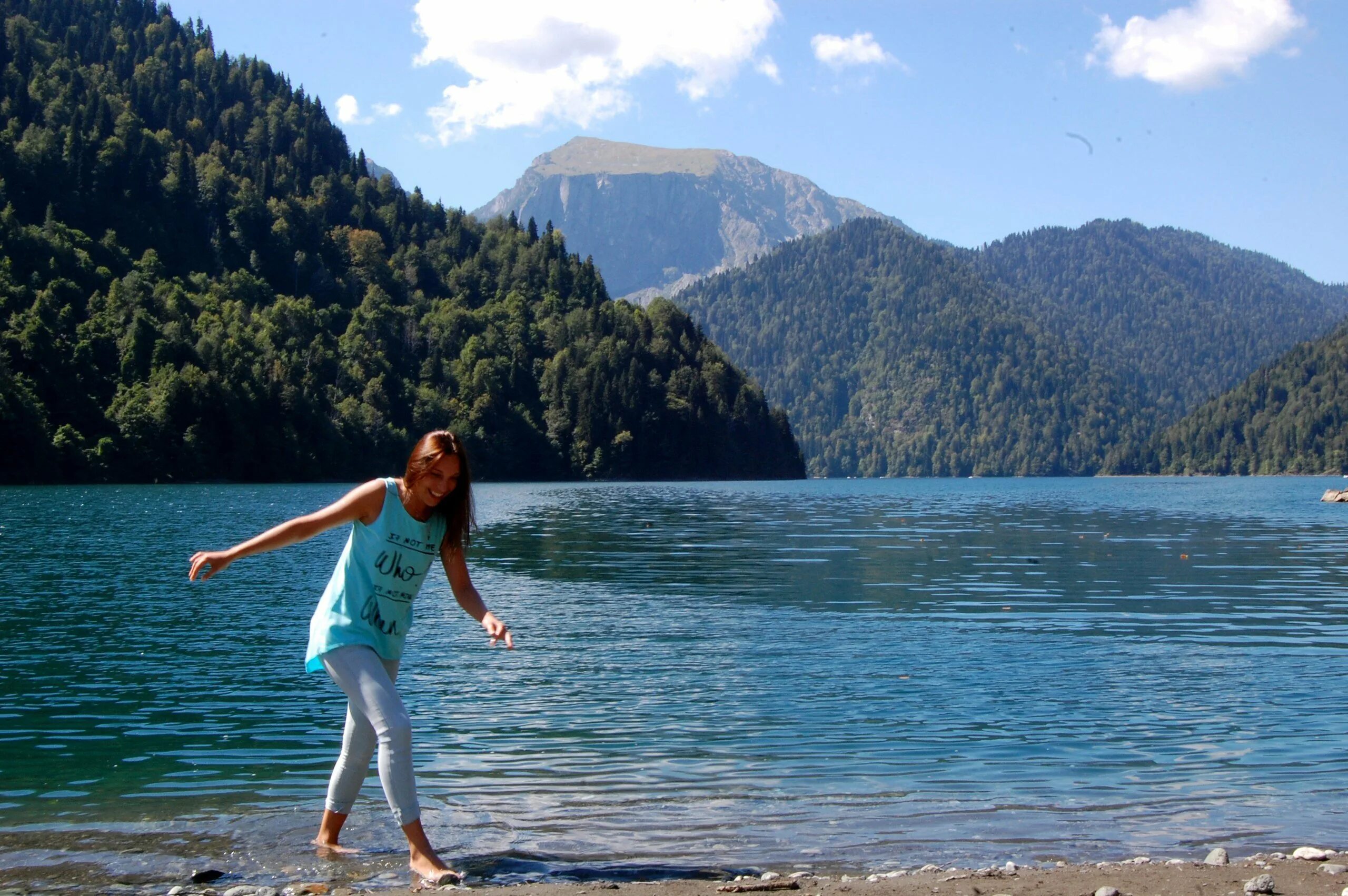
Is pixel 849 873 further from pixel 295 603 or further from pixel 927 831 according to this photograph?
pixel 295 603

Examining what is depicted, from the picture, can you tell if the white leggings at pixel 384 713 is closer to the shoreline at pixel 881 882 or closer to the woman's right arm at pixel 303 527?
the shoreline at pixel 881 882

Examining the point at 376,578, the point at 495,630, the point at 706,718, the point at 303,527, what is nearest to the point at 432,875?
the point at 495,630

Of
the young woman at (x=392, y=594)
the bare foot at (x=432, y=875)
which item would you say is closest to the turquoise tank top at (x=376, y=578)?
the young woman at (x=392, y=594)

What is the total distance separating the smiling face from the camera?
959cm

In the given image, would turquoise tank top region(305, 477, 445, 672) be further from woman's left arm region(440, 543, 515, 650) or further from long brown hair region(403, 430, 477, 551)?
woman's left arm region(440, 543, 515, 650)

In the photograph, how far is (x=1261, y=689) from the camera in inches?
764

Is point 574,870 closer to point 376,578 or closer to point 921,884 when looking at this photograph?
point 921,884

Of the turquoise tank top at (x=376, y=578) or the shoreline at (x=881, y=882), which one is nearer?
the shoreline at (x=881, y=882)

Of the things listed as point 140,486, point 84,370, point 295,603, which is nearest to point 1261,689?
point 295,603

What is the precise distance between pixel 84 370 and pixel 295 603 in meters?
129

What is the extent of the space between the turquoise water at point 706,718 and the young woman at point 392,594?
4.32 ft

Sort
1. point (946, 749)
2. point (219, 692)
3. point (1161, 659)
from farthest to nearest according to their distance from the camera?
point (1161, 659), point (219, 692), point (946, 749)

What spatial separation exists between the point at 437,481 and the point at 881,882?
4726 mm

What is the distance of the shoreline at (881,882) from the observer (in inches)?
368
